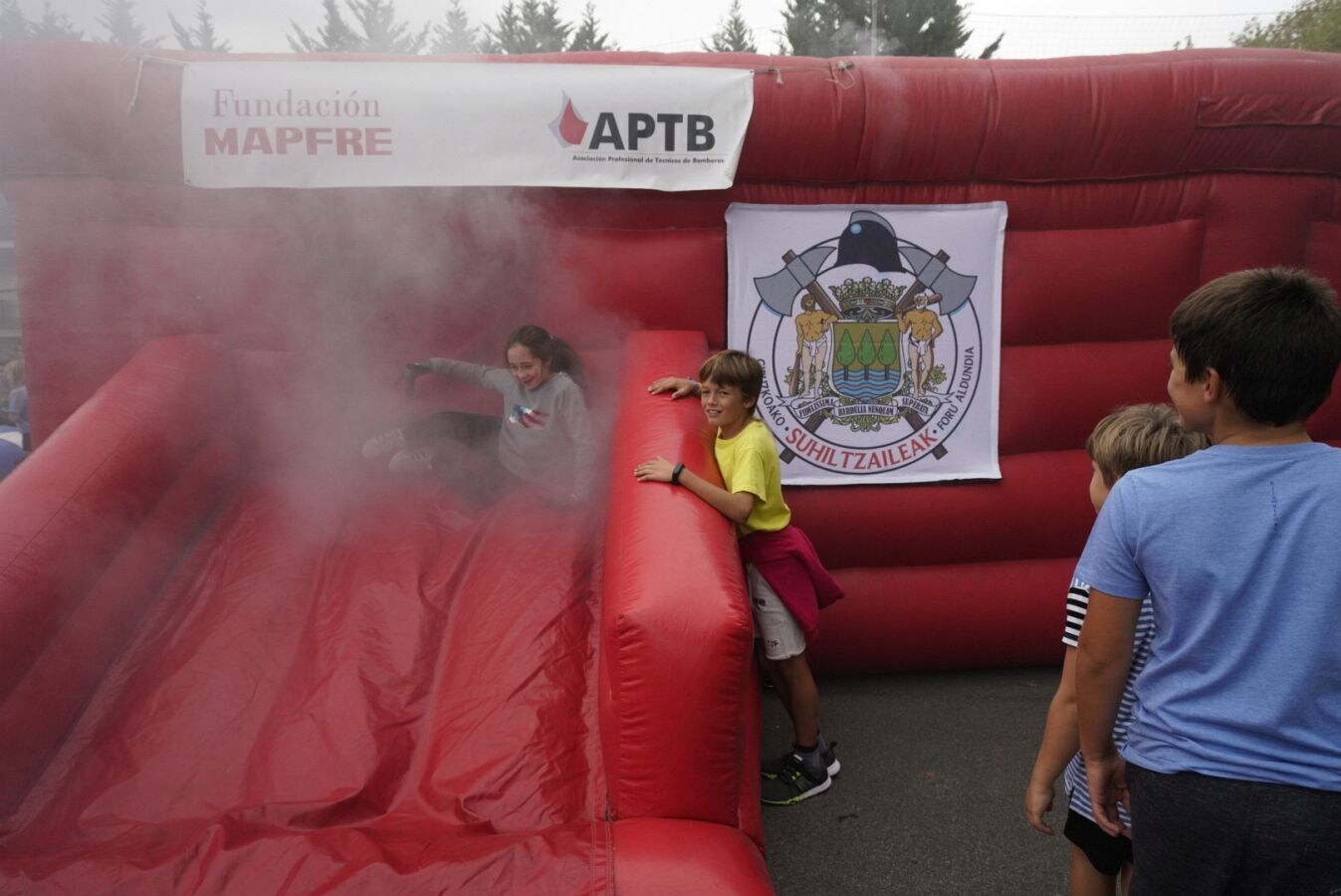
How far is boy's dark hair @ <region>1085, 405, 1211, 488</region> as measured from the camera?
1.55m

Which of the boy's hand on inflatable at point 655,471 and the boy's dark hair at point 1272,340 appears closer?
the boy's dark hair at point 1272,340

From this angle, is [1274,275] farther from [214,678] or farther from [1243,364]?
[214,678]

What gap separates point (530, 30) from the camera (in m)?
20.1

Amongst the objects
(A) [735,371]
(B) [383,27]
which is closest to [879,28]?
(B) [383,27]

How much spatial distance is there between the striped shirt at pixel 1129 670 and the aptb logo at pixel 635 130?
2.22m

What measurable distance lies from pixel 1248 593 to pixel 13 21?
3.90 m

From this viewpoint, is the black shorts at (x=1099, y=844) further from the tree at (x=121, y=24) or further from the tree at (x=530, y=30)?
the tree at (x=530, y=30)

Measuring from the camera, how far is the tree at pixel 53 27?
313 centimetres

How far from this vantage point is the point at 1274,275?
47.4 inches

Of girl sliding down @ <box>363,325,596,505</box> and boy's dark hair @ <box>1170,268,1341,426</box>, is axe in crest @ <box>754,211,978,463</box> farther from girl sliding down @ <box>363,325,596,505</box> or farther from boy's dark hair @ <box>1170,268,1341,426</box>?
boy's dark hair @ <box>1170,268,1341,426</box>

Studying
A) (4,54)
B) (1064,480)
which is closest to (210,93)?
(4,54)

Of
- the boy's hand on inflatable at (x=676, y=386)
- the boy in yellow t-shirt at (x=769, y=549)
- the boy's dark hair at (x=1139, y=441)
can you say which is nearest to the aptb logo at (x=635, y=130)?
the boy's hand on inflatable at (x=676, y=386)

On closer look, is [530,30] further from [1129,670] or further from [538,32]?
[1129,670]

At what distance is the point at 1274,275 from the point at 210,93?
10.3 feet
